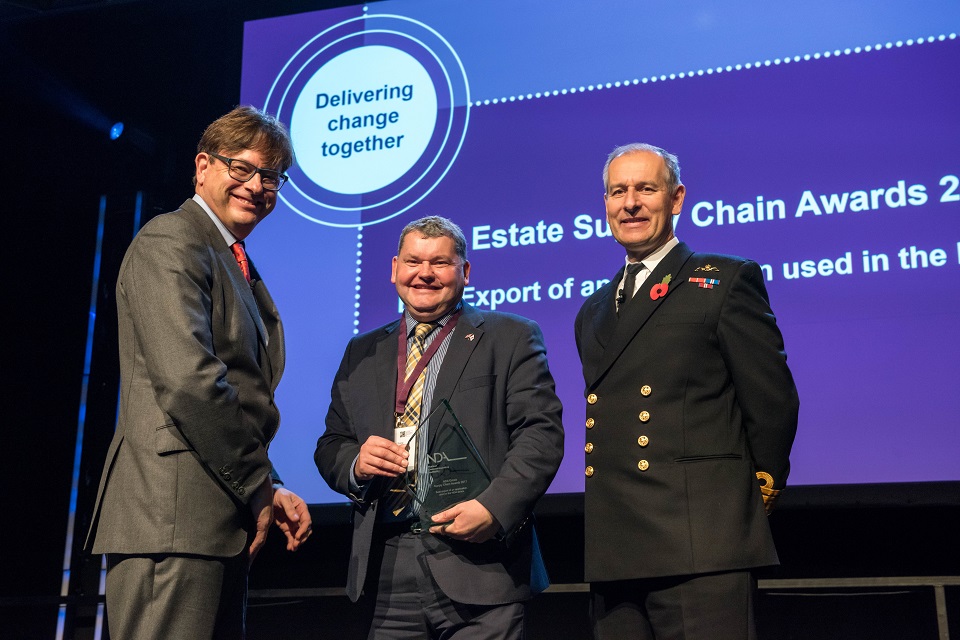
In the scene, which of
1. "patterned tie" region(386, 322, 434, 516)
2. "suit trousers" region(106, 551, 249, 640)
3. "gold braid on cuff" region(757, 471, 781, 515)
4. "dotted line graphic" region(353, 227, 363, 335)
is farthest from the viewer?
"dotted line graphic" region(353, 227, 363, 335)

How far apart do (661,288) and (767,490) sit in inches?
21.5

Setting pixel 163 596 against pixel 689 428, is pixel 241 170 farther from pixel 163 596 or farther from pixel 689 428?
pixel 689 428

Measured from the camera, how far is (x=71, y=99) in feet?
16.5

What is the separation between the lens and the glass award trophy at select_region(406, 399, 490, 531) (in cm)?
222

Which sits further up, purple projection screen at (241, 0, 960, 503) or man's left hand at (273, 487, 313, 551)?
purple projection screen at (241, 0, 960, 503)

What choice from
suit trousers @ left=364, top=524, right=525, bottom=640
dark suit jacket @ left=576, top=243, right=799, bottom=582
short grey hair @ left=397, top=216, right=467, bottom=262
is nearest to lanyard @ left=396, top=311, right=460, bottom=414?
short grey hair @ left=397, top=216, right=467, bottom=262

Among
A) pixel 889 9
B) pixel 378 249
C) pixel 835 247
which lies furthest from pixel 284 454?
pixel 889 9

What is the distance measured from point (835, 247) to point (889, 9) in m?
0.96

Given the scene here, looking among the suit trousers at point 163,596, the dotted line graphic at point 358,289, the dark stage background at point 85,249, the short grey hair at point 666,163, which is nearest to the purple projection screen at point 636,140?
the dotted line graphic at point 358,289

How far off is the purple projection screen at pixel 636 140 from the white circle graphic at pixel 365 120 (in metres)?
0.01

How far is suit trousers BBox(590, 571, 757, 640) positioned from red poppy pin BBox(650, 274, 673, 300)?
676 millimetres

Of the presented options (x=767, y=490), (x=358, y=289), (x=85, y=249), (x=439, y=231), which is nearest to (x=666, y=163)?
(x=439, y=231)

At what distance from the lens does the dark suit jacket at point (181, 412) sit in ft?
6.23

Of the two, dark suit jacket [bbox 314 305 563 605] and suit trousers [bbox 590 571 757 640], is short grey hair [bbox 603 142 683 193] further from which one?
suit trousers [bbox 590 571 757 640]
